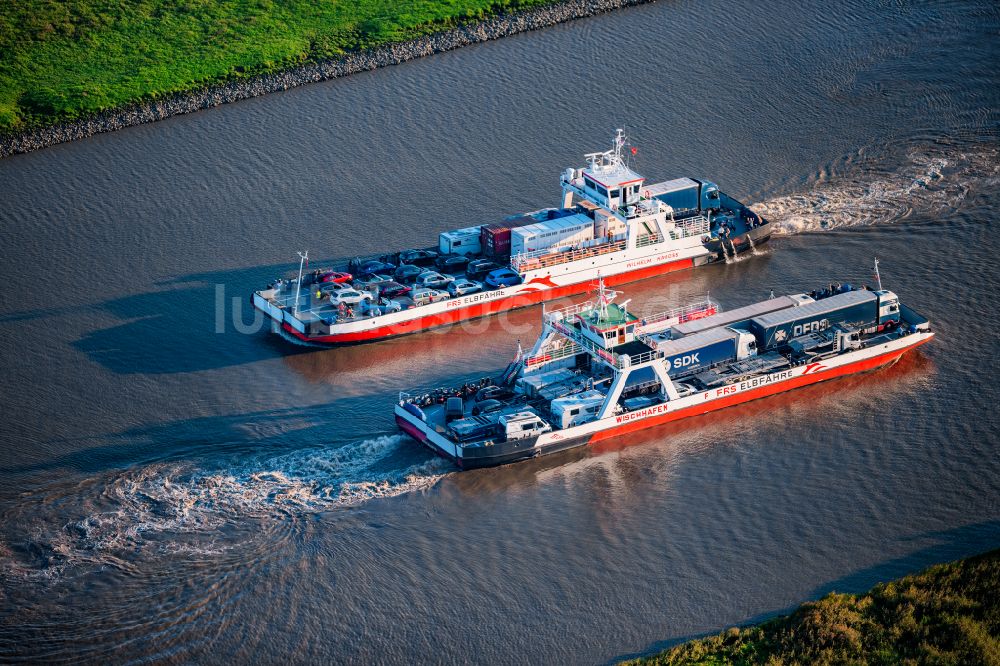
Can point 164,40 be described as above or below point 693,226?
above

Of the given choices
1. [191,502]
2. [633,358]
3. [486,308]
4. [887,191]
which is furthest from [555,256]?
[191,502]

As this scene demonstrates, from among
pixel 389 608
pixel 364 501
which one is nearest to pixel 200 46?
pixel 364 501

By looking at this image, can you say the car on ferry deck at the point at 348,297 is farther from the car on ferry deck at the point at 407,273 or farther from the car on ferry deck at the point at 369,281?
the car on ferry deck at the point at 407,273

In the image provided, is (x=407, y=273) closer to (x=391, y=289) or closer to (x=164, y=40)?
(x=391, y=289)

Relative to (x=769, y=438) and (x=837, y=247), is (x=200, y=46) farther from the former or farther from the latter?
(x=769, y=438)

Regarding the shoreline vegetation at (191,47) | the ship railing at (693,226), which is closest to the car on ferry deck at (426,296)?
the ship railing at (693,226)

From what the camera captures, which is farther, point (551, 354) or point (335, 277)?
point (335, 277)

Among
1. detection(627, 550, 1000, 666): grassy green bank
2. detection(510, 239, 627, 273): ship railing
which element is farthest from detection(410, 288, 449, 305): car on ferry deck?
detection(627, 550, 1000, 666): grassy green bank
